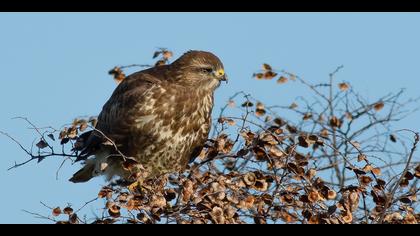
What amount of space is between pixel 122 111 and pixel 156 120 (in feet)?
1.18

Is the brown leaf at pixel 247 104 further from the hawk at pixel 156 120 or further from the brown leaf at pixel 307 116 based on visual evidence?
the brown leaf at pixel 307 116

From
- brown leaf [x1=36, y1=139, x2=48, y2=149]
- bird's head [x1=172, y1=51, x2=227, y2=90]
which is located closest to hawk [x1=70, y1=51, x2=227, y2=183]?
bird's head [x1=172, y1=51, x2=227, y2=90]

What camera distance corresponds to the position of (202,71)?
8.26m

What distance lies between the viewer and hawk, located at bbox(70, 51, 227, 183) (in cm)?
762

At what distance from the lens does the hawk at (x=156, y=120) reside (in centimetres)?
762

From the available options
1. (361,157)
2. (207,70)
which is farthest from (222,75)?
(361,157)

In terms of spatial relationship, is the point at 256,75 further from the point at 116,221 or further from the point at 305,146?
the point at 116,221

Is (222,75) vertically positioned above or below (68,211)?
above

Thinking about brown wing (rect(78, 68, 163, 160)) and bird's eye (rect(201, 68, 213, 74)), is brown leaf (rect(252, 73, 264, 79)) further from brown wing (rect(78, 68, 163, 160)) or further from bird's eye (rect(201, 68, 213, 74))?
brown wing (rect(78, 68, 163, 160))

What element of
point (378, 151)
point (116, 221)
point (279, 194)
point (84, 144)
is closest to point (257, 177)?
point (279, 194)

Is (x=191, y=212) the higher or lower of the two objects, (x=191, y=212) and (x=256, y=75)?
the lower

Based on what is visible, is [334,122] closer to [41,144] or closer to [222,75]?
[222,75]

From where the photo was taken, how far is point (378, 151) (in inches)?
290

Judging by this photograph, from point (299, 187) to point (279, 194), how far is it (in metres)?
0.14
